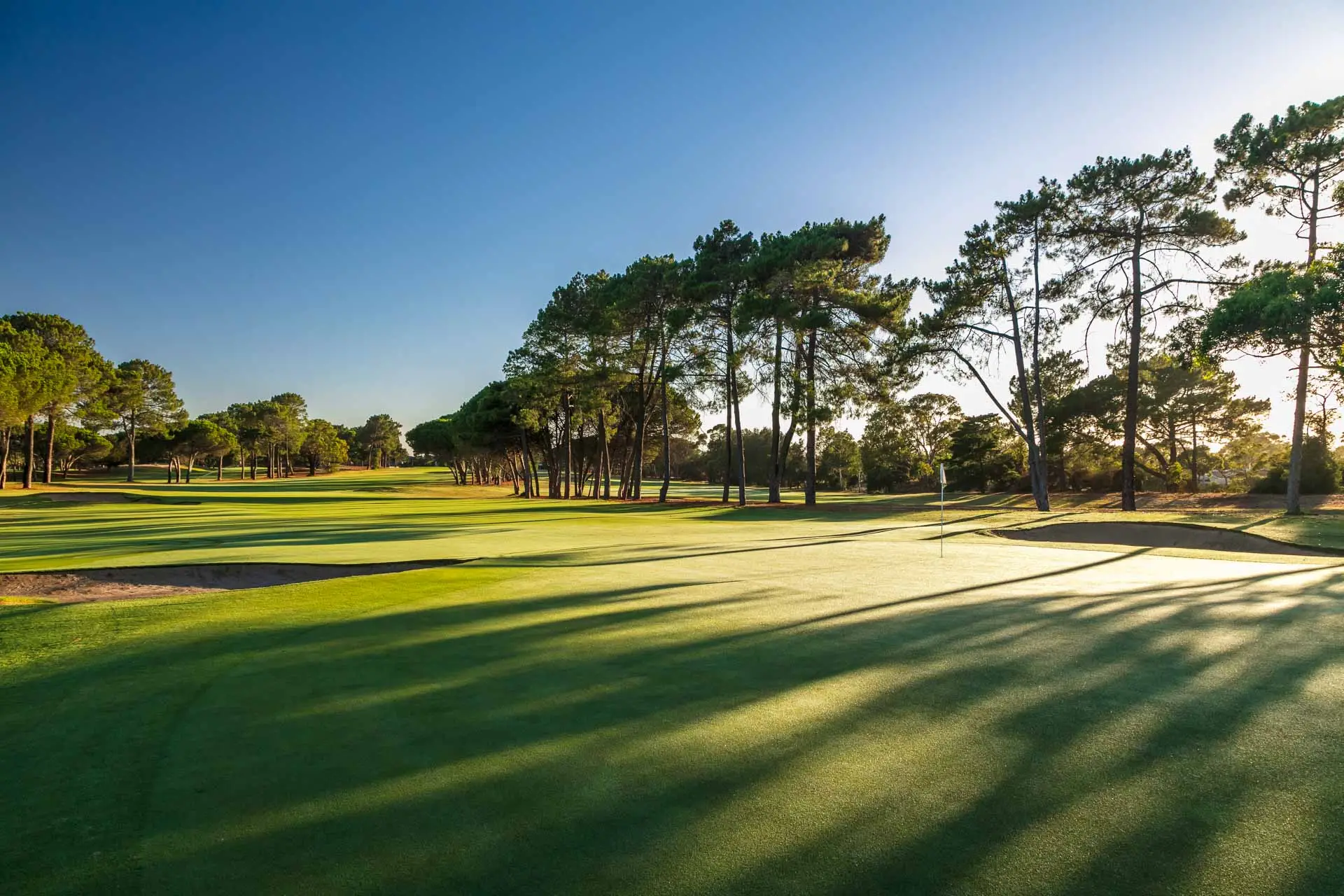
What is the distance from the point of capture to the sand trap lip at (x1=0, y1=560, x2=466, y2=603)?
30.6 feet

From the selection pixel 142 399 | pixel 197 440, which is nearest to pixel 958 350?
pixel 142 399

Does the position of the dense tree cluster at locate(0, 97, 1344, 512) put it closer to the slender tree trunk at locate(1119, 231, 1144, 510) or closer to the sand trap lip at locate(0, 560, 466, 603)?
the slender tree trunk at locate(1119, 231, 1144, 510)

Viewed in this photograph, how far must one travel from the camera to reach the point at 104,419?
54.5m

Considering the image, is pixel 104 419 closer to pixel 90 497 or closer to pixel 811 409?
pixel 90 497

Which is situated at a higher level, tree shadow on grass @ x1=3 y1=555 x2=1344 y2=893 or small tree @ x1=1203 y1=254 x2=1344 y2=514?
small tree @ x1=1203 y1=254 x2=1344 y2=514

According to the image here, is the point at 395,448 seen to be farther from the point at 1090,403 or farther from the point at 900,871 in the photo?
the point at 900,871

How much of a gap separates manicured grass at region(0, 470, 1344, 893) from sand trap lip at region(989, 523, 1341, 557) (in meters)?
9.01

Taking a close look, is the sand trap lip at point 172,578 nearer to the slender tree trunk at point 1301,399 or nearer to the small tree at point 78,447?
the slender tree trunk at point 1301,399

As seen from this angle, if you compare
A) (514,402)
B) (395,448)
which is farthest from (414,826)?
(395,448)

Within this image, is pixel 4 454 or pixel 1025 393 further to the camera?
pixel 4 454

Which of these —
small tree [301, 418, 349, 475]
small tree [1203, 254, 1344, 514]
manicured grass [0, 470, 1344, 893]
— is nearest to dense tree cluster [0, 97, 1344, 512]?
small tree [1203, 254, 1344, 514]

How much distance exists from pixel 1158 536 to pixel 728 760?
A: 2028 centimetres

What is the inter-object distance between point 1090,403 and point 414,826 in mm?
50047

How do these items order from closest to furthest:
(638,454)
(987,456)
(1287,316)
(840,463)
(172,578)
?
(172,578)
(1287,316)
(638,454)
(987,456)
(840,463)
